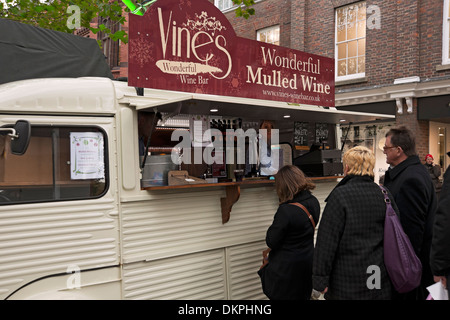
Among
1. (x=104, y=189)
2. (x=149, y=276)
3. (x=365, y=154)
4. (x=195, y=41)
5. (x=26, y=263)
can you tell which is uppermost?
(x=195, y=41)

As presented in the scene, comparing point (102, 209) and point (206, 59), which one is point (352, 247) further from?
point (206, 59)

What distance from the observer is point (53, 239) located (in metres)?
3.11

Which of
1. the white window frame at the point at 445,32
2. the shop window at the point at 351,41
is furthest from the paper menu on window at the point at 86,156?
the shop window at the point at 351,41

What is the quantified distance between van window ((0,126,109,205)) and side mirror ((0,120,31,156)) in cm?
18

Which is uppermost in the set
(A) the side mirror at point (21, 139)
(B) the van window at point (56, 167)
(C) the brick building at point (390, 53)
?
(C) the brick building at point (390, 53)

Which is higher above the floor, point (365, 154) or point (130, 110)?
point (130, 110)

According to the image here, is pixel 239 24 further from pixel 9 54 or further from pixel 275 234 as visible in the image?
pixel 275 234

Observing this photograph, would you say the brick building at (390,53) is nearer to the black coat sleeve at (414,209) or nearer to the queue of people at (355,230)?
the queue of people at (355,230)

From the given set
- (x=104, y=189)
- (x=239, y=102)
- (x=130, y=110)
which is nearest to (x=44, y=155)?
(x=104, y=189)

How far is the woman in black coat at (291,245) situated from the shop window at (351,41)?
33.2 feet

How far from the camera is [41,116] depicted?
127 inches

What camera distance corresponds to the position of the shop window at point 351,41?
12.5 meters

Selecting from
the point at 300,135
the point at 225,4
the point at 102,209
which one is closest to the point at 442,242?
the point at 102,209

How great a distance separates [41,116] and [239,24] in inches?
552
